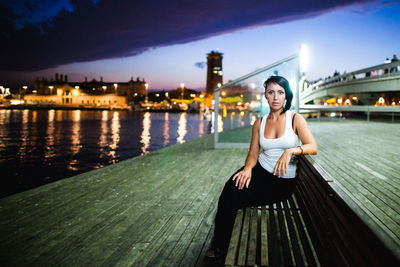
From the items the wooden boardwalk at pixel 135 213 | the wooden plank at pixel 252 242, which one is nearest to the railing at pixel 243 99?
the wooden boardwalk at pixel 135 213

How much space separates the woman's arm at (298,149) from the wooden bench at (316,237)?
4.3 inches

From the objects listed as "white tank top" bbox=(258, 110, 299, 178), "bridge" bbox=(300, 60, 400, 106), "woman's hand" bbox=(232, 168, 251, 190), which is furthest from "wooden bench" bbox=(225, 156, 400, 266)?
"bridge" bbox=(300, 60, 400, 106)

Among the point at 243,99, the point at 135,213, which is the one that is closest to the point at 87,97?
the point at 243,99

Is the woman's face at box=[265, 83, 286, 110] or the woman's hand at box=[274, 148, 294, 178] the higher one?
the woman's face at box=[265, 83, 286, 110]

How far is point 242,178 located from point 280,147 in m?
0.49

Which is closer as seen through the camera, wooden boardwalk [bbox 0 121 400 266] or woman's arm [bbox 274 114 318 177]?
woman's arm [bbox 274 114 318 177]

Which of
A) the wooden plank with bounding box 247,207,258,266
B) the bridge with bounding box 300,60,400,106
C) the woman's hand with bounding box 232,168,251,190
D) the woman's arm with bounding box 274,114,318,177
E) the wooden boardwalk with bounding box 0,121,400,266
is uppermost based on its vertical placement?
the bridge with bounding box 300,60,400,106

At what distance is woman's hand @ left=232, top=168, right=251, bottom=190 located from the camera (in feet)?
9.11

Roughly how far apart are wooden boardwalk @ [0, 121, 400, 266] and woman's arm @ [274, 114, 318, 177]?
69 cm

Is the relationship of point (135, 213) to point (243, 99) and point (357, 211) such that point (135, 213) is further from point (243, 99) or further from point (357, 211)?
point (243, 99)

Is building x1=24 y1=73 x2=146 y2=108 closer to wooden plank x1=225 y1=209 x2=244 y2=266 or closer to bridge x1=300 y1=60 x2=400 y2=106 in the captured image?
bridge x1=300 y1=60 x2=400 y2=106

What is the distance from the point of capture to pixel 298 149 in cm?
281

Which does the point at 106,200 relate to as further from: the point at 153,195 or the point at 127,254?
the point at 127,254

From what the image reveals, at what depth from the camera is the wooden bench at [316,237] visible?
129 centimetres
